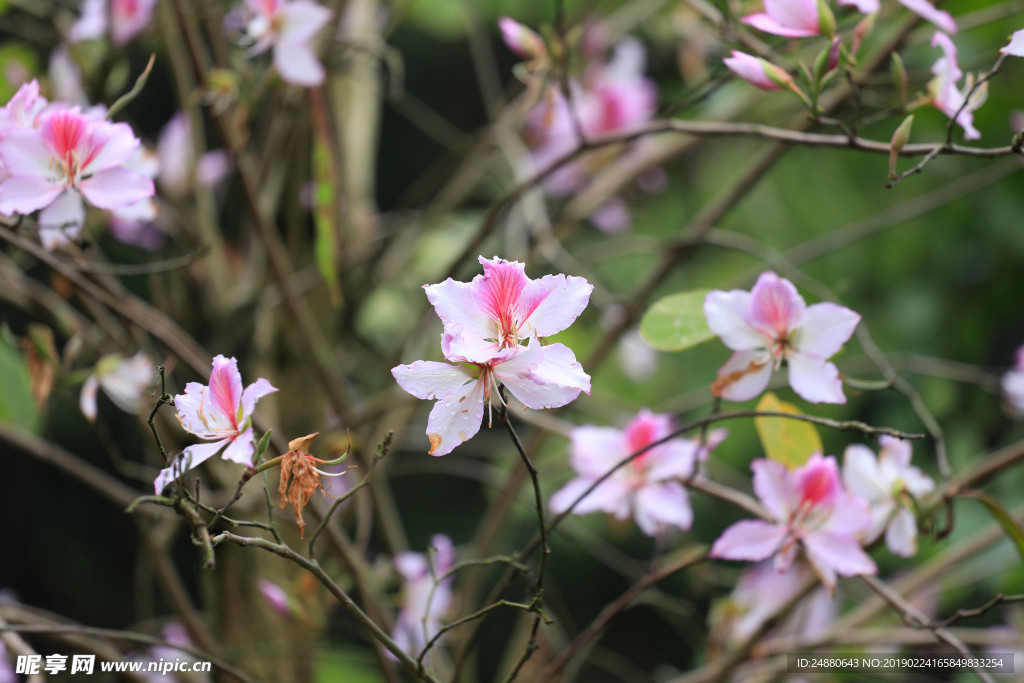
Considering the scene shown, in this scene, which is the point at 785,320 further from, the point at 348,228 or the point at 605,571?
the point at 605,571

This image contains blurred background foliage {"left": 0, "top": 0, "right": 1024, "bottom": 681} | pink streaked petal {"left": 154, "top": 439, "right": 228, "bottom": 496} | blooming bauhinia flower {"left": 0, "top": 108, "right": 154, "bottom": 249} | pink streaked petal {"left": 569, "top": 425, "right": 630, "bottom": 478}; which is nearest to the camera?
pink streaked petal {"left": 154, "top": 439, "right": 228, "bottom": 496}

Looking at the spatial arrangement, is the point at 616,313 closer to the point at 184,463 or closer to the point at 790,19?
the point at 790,19

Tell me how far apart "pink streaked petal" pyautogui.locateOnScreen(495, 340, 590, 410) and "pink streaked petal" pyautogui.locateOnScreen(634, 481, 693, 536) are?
0.70 feet

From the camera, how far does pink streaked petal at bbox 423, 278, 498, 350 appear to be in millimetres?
320

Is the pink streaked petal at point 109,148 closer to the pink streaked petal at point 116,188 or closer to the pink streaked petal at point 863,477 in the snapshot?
the pink streaked petal at point 116,188

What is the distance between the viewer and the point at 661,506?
51 cm

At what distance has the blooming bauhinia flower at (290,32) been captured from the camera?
0.61 meters

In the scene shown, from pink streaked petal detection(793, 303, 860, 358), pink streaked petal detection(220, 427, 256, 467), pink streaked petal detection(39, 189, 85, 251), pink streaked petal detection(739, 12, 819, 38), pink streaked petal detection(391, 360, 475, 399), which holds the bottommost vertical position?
pink streaked petal detection(793, 303, 860, 358)

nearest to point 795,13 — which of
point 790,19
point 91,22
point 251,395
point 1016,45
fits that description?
point 790,19

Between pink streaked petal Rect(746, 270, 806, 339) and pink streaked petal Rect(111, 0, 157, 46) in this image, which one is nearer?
pink streaked petal Rect(746, 270, 806, 339)

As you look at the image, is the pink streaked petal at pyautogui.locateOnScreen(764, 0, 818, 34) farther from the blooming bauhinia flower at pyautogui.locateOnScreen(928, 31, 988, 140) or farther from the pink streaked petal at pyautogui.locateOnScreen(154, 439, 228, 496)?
the pink streaked petal at pyautogui.locateOnScreen(154, 439, 228, 496)

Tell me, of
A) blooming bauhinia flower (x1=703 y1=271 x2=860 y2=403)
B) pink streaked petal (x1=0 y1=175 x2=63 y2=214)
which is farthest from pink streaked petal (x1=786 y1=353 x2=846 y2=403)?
pink streaked petal (x1=0 y1=175 x2=63 y2=214)

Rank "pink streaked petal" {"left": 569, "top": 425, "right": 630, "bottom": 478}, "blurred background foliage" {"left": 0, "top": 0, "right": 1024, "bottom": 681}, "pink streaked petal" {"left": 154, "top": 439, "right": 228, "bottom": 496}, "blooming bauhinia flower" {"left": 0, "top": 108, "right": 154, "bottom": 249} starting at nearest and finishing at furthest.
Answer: "pink streaked petal" {"left": 154, "top": 439, "right": 228, "bottom": 496}
"blooming bauhinia flower" {"left": 0, "top": 108, "right": 154, "bottom": 249}
"pink streaked petal" {"left": 569, "top": 425, "right": 630, "bottom": 478}
"blurred background foliage" {"left": 0, "top": 0, "right": 1024, "bottom": 681}

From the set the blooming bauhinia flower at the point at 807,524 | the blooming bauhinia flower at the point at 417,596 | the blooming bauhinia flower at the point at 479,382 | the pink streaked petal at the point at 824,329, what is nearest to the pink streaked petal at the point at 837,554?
the blooming bauhinia flower at the point at 807,524
